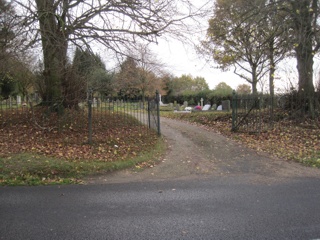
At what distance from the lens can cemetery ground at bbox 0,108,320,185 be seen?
6.45m

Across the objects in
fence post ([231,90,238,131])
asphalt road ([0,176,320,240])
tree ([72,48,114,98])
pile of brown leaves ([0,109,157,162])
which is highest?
tree ([72,48,114,98])

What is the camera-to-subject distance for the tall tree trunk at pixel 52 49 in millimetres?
9180

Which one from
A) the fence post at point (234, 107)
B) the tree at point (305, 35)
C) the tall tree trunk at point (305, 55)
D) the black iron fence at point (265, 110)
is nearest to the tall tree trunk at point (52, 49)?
the fence post at point (234, 107)

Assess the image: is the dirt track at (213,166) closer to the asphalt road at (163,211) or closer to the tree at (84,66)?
the asphalt road at (163,211)

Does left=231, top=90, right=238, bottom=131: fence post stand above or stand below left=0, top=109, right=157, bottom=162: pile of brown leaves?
above

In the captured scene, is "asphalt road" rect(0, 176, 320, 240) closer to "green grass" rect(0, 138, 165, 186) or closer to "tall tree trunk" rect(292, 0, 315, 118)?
"green grass" rect(0, 138, 165, 186)

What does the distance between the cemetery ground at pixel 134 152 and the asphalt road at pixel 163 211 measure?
861 millimetres

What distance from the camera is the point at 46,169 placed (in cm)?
638

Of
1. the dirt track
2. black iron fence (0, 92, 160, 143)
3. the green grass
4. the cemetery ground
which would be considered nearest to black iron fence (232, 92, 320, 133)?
the cemetery ground

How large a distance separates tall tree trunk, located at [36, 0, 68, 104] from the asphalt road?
19.0 feet

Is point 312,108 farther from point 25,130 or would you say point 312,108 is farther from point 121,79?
point 121,79

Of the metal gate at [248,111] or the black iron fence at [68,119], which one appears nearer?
the black iron fence at [68,119]

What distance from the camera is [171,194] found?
5.19m

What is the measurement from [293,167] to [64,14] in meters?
9.11
